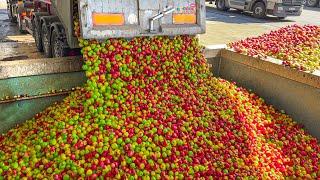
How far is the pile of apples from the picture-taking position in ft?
22.1

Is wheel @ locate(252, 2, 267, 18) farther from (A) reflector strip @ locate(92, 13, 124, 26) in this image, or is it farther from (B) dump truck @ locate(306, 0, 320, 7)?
(A) reflector strip @ locate(92, 13, 124, 26)

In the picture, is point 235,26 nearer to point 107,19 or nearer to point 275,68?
point 275,68

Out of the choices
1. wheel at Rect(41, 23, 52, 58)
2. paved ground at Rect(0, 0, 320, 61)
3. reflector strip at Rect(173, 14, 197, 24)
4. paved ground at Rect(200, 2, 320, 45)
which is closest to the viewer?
reflector strip at Rect(173, 14, 197, 24)

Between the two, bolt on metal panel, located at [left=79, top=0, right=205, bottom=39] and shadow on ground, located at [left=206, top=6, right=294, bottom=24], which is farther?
shadow on ground, located at [left=206, top=6, right=294, bottom=24]

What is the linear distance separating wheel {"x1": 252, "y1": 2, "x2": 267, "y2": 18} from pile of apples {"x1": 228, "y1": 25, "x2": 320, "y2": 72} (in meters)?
12.9

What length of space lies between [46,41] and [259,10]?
17116mm

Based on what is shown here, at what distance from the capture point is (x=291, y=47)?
308 inches

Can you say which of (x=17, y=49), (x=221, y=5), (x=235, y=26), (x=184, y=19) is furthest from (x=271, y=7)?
(x=17, y=49)

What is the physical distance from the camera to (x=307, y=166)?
531 centimetres

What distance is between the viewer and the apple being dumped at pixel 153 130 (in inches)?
178

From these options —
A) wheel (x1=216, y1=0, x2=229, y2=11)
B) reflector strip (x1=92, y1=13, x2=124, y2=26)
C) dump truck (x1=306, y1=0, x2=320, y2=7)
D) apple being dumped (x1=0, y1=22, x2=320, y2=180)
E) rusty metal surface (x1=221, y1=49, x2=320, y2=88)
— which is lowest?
apple being dumped (x1=0, y1=22, x2=320, y2=180)

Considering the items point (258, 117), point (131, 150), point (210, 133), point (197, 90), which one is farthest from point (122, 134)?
point (258, 117)

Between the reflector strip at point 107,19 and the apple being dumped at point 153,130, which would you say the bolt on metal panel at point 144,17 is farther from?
the apple being dumped at point 153,130

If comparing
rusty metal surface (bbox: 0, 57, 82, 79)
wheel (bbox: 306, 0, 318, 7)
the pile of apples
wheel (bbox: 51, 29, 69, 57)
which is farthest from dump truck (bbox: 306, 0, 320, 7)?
rusty metal surface (bbox: 0, 57, 82, 79)
